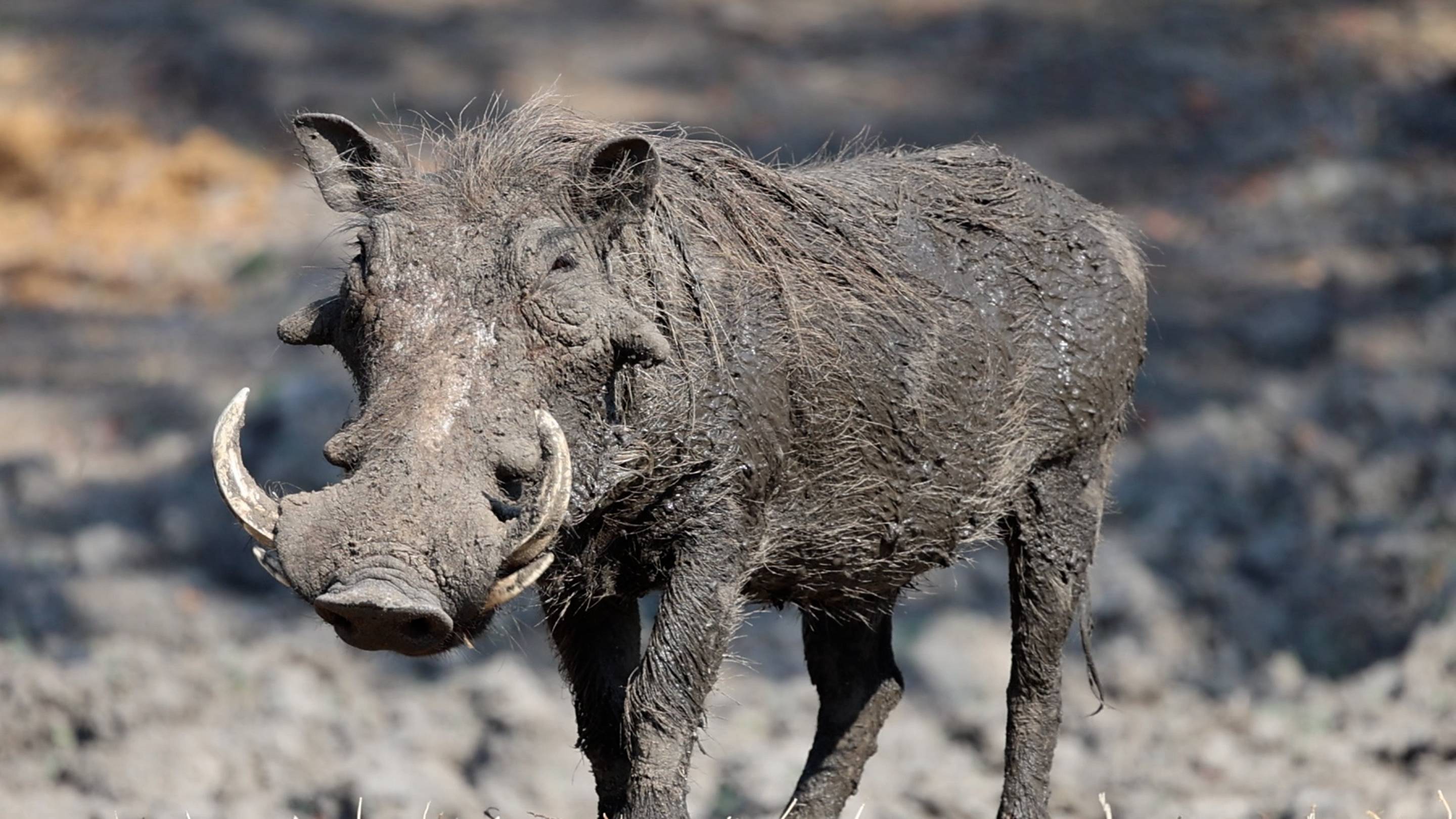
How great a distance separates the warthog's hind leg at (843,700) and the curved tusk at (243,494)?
5.64 ft

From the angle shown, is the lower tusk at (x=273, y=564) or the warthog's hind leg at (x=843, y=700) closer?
the lower tusk at (x=273, y=564)

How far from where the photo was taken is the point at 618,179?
328 cm

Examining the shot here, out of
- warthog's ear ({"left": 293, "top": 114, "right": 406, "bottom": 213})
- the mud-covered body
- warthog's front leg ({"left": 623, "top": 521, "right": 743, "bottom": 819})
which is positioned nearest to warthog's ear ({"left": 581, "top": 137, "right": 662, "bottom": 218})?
the mud-covered body

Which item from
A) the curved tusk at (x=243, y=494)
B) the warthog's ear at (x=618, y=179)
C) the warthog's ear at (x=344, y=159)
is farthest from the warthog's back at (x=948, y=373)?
the curved tusk at (x=243, y=494)

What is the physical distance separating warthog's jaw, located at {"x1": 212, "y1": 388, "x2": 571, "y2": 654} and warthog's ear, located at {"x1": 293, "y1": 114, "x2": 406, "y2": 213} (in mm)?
569

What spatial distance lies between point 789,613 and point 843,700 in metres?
3.12

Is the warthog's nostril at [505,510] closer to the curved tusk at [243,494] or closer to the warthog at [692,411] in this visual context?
the warthog at [692,411]

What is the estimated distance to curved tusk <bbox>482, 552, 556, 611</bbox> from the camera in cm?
288

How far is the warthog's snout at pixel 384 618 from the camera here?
2.64 meters

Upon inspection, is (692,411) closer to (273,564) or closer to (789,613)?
(273,564)

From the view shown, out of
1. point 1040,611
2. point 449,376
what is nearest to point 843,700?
point 1040,611

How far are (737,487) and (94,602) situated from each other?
4422 millimetres

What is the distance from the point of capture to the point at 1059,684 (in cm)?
424

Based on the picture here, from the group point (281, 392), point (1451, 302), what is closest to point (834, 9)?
point (1451, 302)
